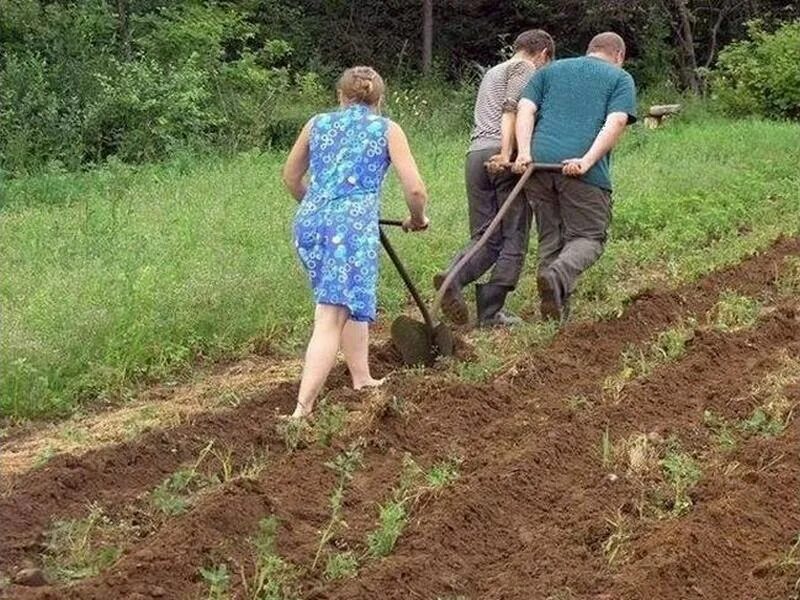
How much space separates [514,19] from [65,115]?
1432cm

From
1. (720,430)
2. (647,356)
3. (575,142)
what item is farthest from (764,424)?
(575,142)

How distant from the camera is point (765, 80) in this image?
22297 mm

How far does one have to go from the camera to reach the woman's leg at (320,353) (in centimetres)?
598

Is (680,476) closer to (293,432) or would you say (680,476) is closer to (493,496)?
(493,496)

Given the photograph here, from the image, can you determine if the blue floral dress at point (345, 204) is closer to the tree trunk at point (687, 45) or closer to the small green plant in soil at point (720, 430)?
the small green plant in soil at point (720, 430)

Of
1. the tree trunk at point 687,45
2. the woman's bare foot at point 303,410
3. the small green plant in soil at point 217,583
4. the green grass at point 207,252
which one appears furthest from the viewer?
the tree trunk at point 687,45

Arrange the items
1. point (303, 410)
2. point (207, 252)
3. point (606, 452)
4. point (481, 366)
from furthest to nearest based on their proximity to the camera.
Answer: point (207, 252)
point (481, 366)
point (303, 410)
point (606, 452)

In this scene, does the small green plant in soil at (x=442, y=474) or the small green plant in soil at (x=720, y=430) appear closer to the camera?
the small green plant in soil at (x=442, y=474)

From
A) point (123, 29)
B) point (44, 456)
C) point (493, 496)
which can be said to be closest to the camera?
point (493, 496)

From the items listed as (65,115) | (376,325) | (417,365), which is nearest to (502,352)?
(417,365)

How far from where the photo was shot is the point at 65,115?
1681 centimetres

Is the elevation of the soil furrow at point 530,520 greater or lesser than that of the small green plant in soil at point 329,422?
greater

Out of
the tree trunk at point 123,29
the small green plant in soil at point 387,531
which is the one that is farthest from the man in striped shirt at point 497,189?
the tree trunk at point 123,29

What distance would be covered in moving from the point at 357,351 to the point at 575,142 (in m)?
2.21
